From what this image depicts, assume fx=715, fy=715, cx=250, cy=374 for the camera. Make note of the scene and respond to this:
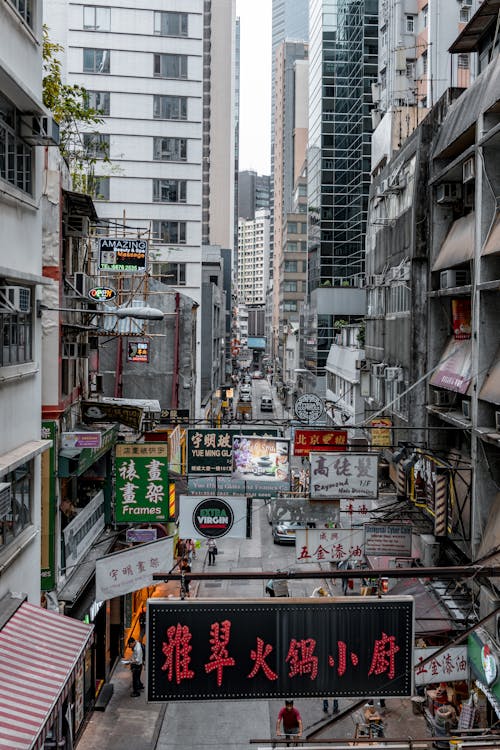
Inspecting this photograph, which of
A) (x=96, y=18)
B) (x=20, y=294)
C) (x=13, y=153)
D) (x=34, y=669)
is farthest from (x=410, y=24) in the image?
(x=34, y=669)

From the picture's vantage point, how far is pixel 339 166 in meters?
65.7

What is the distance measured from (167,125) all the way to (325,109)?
29.3m

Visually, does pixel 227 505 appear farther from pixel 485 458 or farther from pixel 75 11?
pixel 75 11

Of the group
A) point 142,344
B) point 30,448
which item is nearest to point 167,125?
point 142,344

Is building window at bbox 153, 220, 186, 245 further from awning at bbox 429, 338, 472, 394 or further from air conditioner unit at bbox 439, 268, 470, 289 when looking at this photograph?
air conditioner unit at bbox 439, 268, 470, 289

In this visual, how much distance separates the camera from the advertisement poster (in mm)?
18312

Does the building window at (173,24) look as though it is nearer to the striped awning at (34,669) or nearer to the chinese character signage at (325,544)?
the chinese character signage at (325,544)

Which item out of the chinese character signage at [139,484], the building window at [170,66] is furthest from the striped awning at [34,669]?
the building window at [170,66]

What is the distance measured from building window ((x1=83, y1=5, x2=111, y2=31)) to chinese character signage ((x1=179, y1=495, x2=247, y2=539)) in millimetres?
34227

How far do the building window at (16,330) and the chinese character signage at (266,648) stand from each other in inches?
199

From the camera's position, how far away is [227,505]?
1614 cm

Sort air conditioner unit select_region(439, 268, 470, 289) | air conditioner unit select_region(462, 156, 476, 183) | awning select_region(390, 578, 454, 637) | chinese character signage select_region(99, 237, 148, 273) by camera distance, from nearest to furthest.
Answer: awning select_region(390, 578, 454, 637), air conditioner unit select_region(462, 156, 476, 183), air conditioner unit select_region(439, 268, 470, 289), chinese character signage select_region(99, 237, 148, 273)

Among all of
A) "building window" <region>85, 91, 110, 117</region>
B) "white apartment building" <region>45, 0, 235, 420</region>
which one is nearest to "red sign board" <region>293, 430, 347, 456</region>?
"white apartment building" <region>45, 0, 235, 420</region>

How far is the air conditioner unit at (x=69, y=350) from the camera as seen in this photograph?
1619 centimetres
